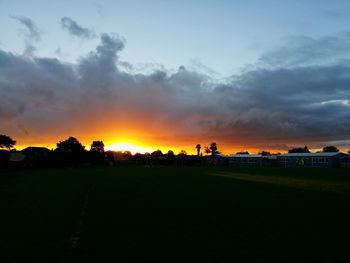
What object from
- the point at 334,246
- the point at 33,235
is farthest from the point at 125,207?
the point at 334,246

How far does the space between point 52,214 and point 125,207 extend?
10.8 feet

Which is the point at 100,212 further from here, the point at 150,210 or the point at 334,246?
the point at 334,246

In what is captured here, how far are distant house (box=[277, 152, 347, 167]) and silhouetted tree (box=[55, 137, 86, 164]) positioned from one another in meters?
60.1

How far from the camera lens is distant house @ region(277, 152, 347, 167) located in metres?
101

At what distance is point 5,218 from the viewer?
14.7 meters

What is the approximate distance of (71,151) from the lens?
361 ft

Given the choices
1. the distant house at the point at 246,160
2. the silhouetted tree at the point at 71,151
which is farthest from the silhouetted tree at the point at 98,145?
the distant house at the point at 246,160

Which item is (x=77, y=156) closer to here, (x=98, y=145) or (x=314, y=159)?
(x=98, y=145)

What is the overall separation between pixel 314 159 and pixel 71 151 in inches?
2639

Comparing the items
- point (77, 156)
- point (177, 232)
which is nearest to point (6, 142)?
point (77, 156)

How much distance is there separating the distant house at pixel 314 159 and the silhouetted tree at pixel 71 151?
197ft

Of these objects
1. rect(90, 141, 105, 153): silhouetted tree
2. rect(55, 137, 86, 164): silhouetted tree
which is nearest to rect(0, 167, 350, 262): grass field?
rect(55, 137, 86, 164): silhouetted tree

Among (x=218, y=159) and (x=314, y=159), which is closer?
(x=314, y=159)

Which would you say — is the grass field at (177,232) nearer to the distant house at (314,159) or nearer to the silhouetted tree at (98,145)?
the distant house at (314,159)
